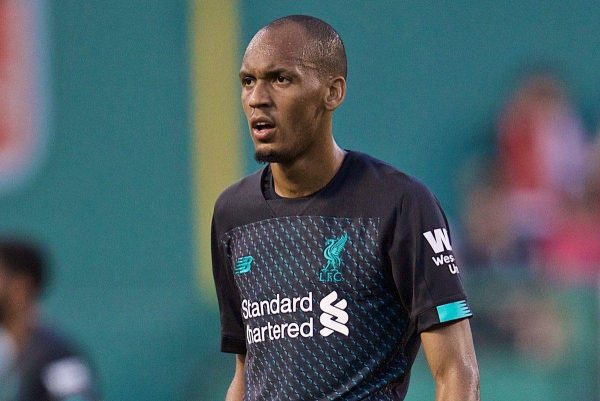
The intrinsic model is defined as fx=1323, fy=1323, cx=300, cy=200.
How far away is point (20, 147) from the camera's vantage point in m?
8.08

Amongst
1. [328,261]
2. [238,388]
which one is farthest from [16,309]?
[328,261]

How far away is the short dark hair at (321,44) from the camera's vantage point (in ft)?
11.3

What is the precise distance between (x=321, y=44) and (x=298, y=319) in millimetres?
720

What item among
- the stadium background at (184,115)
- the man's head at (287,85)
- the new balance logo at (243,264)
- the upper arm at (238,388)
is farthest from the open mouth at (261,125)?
the stadium background at (184,115)

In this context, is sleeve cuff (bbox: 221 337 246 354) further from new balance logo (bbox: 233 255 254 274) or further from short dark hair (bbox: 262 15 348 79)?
short dark hair (bbox: 262 15 348 79)

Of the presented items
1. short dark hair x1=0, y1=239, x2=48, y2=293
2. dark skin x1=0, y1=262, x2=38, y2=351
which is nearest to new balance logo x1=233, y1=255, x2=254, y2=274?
dark skin x1=0, y1=262, x2=38, y2=351

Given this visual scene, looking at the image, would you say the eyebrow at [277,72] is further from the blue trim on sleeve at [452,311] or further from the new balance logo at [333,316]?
the blue trim on sleeve at [452,311]

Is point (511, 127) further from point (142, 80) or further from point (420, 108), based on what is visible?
point (142, 80)

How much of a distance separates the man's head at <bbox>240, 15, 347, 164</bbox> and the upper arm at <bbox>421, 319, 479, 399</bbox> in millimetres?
609

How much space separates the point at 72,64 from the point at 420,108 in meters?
2.23

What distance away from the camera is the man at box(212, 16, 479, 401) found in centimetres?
330

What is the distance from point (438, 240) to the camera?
3330mm

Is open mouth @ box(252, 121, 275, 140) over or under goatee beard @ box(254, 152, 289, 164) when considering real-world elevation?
over

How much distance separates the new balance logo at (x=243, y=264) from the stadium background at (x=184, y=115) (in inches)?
164
